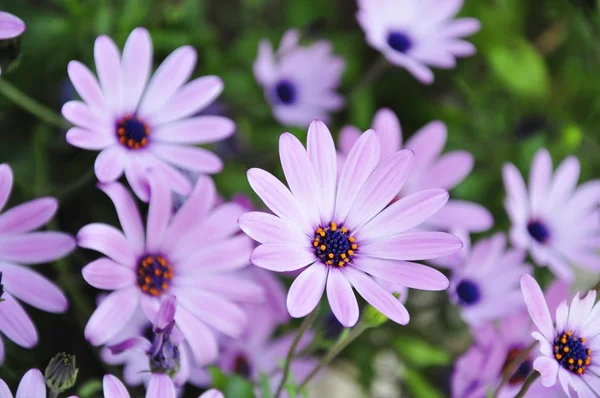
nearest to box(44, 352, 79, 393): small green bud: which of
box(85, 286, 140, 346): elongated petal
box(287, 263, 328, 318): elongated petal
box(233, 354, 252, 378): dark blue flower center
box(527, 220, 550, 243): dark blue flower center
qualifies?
box(85, 286, 140, 346): elongated petal

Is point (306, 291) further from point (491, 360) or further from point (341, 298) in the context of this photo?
point (491, 360)

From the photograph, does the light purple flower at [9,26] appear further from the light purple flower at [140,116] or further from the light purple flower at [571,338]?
the light purple flower at [571,338]

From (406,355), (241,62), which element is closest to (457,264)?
(406,355)

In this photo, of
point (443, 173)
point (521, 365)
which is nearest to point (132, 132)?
point (443, 173)

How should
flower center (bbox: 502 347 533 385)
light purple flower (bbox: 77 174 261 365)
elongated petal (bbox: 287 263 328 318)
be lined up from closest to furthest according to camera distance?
elongated petal (bbox: 287 263 328 318), light purple flower (bbox: 77 174 261 365), flower center (bbox: 502 347 533 385)

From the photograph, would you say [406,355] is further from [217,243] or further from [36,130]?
[36,130]

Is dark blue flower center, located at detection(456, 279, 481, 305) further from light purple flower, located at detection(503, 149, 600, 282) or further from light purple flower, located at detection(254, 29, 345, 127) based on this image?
light purple flower, located at detection(254, 29, 345, 127)

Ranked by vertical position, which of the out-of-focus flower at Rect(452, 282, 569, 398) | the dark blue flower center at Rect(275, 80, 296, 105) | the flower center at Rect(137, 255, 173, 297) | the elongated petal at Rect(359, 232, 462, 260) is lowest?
the out-of-focus flower at Rect(452, 282, 569, 398)
